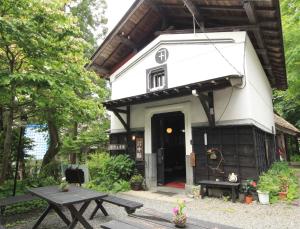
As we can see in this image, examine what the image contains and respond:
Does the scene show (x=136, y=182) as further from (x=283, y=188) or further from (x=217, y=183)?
(x=283, y=188)

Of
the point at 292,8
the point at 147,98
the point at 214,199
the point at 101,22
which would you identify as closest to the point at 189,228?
the point at 214,199

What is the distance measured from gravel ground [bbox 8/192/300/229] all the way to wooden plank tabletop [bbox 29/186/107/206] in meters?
0.84

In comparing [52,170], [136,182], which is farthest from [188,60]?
[52,170]

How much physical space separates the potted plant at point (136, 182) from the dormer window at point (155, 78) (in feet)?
11.9

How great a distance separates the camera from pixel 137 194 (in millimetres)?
8891

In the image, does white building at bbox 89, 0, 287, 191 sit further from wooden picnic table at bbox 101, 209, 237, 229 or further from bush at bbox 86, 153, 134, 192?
wooden picnic table at bbox 101, 209, 237, 229

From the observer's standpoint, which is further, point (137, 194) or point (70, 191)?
point (137, 194)

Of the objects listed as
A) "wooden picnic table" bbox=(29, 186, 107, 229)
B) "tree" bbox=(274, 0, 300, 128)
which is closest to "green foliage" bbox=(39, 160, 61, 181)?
"wooden picnic table" bbox=(29, 186, 107, 229)

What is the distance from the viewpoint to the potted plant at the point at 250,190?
7069 mm

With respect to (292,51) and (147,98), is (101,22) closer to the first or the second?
(147,98)

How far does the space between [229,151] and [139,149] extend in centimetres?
391

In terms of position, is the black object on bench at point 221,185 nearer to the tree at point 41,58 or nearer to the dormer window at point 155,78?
the tree at point 41,58

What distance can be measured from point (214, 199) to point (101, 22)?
1492 centimetres

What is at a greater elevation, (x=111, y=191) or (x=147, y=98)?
(x=147, y=98)
